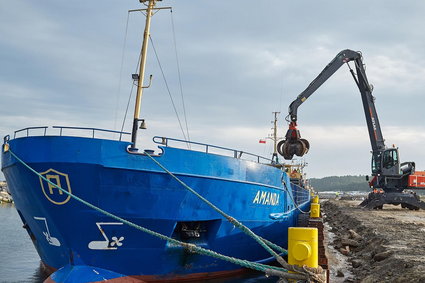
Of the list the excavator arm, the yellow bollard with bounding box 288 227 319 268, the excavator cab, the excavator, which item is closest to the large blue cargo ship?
the yellow bollard with bounding box 288 227 319 268

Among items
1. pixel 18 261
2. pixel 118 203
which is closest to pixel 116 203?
pixel 118 203

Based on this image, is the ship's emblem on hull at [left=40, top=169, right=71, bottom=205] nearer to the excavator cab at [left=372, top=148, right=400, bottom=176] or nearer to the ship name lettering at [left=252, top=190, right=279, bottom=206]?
the ship name lettering at [left=252, top=190, right=279, bottom=206]

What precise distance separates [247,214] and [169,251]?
2.66 meters

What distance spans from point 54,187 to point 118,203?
133cm

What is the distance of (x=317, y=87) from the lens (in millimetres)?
22969

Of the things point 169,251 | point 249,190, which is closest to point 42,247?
point 169,251

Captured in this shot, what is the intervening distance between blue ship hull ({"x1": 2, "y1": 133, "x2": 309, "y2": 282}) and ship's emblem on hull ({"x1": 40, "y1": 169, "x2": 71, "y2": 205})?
2 centimetres

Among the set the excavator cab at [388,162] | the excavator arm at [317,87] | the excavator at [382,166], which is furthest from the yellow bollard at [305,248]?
the excavator cab at [388,162]

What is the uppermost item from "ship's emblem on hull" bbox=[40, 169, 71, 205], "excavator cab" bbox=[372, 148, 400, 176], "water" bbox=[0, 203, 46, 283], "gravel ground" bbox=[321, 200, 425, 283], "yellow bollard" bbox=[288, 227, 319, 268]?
"excavator cab" bbox=[372, 148, 400, 176]

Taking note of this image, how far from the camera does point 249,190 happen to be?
9898 mm

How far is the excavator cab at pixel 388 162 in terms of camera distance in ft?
88.5

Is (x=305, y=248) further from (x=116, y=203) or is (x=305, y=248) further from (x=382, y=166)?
(x=382, y=166)

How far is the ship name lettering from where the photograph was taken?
10403 millimetres

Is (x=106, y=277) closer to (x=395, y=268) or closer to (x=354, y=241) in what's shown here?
(x=395, y=268)
